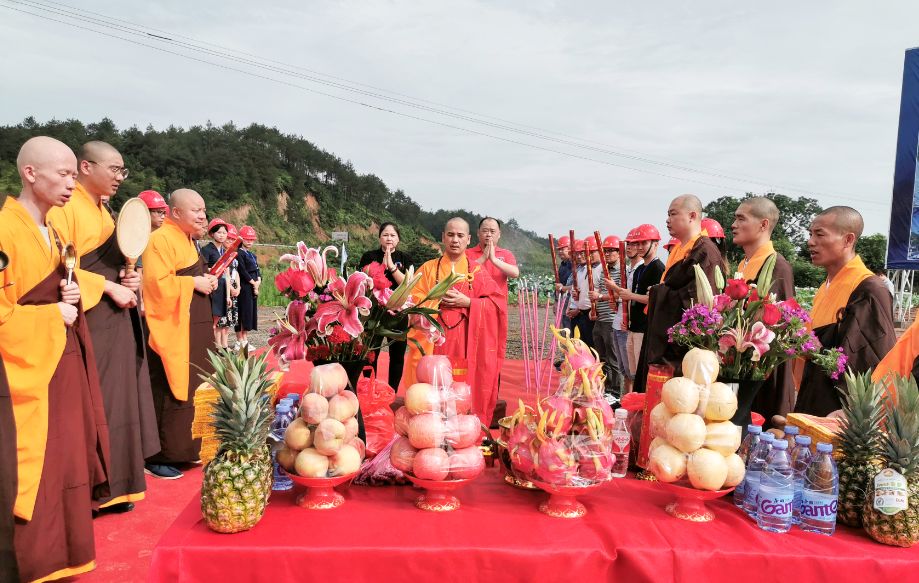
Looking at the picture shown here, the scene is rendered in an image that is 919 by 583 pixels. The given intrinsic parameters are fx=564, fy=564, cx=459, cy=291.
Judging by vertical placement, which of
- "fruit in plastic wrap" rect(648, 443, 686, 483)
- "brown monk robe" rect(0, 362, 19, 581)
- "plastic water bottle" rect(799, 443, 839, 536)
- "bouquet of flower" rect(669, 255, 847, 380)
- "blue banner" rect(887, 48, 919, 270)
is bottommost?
"brown monk robe" rect(0, 362, 19, 581)

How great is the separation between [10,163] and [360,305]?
108ft

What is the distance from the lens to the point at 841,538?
4.83 feet

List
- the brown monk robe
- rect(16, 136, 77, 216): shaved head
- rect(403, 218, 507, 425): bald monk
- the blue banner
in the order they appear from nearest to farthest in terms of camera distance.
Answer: the brown monk robe
rect(16, 136, 77, 216): shaved head
rect(403, 218, 507, 425): bald monk
the blue banner

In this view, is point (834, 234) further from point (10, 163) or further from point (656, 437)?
point (10, 163)

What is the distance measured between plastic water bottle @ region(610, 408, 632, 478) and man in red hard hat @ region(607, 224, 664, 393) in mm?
3234

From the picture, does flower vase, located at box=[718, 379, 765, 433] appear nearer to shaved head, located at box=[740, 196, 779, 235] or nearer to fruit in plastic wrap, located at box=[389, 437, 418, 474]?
fruit in plastic wrap, located at box=[389, 437, 418, 474]

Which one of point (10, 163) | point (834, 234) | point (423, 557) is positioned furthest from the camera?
point (10, 163)

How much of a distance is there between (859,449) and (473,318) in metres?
2.53

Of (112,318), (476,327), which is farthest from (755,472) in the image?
(112,318)

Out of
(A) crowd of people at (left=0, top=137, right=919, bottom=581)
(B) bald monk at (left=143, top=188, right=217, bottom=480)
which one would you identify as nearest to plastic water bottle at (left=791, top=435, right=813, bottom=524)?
(A) crowd of people at (left=0, top=137, right=919, bottom=581)

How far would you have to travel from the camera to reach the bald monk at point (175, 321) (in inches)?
139

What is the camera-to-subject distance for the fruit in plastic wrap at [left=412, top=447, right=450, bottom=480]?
1470 mm

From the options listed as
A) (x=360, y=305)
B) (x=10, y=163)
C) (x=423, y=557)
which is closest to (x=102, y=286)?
(x=360, y=305)

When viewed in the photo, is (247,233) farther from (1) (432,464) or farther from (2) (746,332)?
(2) (746,332)
